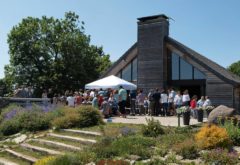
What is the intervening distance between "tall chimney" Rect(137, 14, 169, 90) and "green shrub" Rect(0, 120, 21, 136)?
12.3m

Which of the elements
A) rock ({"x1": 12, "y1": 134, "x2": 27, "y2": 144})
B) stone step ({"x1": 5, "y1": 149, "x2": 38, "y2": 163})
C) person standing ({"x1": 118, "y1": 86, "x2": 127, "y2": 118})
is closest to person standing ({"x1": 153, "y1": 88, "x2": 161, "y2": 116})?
person standing ({"x1": 118, "y1": 86, "x2": 127, "y2": 118})

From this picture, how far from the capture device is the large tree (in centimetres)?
3947

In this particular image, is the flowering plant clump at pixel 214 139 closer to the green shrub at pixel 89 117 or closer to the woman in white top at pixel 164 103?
the green shrub at pixel 89 117

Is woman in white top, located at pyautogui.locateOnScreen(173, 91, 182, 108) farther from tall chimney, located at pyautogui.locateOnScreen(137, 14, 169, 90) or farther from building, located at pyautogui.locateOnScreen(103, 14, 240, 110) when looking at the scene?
tall chimney, located at pyautogui.locateOnScreen(137, 14, 169, 90)

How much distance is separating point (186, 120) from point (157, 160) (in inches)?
222

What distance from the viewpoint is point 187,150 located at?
1001cm

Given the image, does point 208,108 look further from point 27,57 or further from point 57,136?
point 27,57

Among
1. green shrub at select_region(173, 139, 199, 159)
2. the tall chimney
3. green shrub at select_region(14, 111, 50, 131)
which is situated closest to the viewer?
green shrub at select_region(173, 139, 199, 159)

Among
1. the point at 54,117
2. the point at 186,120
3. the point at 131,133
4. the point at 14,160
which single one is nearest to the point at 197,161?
the point at 131,133

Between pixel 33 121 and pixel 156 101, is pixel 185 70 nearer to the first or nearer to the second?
pixel 156 101

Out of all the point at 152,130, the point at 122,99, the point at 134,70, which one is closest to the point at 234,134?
the point at 152,130

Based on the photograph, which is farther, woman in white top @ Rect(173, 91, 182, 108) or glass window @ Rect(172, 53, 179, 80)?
glass window @ Rect(172, 53, 179, 80)

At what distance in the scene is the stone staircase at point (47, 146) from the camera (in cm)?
1283

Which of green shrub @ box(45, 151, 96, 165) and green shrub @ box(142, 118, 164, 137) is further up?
green shrub @ box(142, 118, 164, 137)
